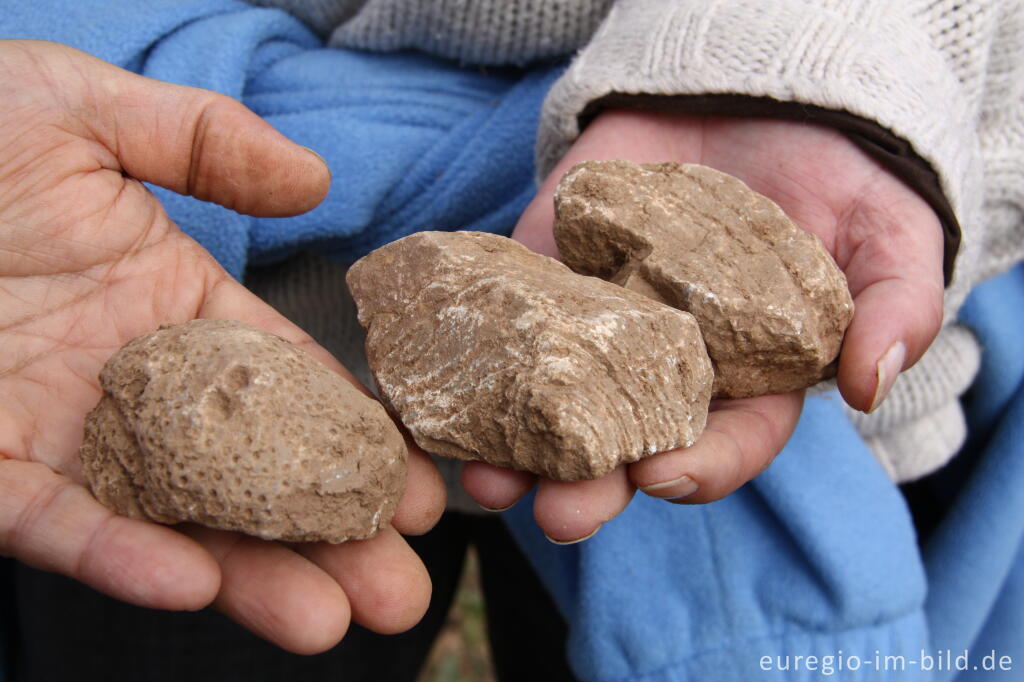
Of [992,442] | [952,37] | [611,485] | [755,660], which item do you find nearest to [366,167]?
[611,485]

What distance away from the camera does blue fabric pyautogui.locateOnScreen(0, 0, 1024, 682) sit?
223 cm

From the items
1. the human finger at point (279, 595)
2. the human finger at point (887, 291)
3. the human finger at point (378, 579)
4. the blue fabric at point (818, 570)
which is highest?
the human finger at point (887, 291)

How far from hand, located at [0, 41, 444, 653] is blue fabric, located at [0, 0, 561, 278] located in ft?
1.04

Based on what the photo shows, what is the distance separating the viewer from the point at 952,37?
204cm

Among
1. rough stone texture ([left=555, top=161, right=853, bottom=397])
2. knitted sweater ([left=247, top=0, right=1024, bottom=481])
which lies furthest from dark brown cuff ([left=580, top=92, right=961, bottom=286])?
rough stone texture ([left=555, top=161, right=853, bottom=397])

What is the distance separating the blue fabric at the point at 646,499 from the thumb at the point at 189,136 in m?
0.33

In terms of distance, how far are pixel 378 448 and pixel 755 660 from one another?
1262 millimetres

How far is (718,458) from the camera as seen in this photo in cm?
166

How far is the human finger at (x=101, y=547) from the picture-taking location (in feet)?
4.66

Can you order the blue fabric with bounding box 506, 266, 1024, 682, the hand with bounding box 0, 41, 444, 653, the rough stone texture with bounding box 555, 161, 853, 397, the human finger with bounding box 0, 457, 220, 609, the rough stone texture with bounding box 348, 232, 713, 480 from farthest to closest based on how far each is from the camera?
the blue fabric with bounding box 506, 266, 1024, 682 → the rough stone texture with bounding box 555, 161, 853, 397 → the rough stone texture with bounding box 348, 232, 713, 480 → the hand with bounding box 0, 41, 444, 653 → the human finger with bounding box 0, 457, 220, 609

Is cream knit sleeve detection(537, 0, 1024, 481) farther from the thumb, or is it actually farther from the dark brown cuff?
the thumb

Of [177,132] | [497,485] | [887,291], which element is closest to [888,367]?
[887,291]

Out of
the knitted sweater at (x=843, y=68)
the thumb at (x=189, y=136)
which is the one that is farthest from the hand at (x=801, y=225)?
the thumb at (x=189, y=136)

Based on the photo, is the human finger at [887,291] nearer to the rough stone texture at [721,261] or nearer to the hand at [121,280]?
the rough stone texture at [721,261]
